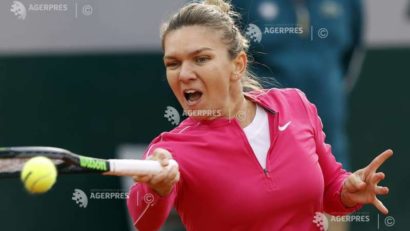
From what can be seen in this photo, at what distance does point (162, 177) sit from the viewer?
3117 mm

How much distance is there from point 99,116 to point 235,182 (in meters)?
2.00

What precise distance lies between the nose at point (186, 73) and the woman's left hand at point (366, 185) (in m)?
0.71

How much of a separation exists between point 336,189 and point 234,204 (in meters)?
0.53

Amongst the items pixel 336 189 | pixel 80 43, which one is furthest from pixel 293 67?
pixel 336 189

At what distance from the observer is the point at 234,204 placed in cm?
343

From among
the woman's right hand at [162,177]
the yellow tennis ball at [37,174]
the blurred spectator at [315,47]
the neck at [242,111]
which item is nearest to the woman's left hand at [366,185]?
the neck at [242,111]

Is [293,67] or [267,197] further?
[293,67]

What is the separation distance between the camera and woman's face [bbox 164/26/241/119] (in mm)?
3547

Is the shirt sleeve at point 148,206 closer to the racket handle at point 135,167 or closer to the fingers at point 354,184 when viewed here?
the racket handle at point 135,167

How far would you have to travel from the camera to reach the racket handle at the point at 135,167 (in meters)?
3.10

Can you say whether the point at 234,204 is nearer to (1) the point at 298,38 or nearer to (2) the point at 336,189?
(2) the point at 336,189

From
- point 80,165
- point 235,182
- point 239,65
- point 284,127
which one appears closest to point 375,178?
point 284,127

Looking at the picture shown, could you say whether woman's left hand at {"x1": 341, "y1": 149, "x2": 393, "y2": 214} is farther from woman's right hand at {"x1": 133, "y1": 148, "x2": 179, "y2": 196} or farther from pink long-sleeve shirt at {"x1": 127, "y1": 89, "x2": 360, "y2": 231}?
woman's right hand at {"x1": 133, "y1": 148, "x2": 179, "y2": 196}

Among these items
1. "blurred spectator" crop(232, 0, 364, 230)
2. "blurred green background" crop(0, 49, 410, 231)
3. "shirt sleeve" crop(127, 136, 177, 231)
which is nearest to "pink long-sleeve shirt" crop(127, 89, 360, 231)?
"shirt sleeve" crop(127, 136, 177, 231)
